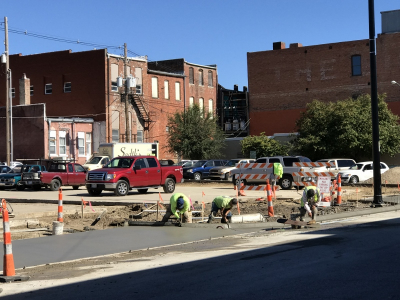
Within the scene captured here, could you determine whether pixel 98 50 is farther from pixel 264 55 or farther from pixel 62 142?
pixel 264 55

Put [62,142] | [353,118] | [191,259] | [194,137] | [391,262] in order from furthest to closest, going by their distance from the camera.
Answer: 1. [194,137]
2. [62,142]
3. [353,118]
4. [191,259]
5. [391,262]

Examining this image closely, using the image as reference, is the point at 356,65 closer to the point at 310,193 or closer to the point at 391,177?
the point at 391,177

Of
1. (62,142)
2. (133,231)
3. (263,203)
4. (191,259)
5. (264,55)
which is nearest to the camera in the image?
(191,259)

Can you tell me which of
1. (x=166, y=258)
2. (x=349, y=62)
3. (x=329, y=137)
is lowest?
(x=166, y=258)

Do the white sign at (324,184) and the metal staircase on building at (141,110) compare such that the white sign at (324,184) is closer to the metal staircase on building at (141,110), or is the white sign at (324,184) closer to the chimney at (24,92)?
the chimney at (24,92)

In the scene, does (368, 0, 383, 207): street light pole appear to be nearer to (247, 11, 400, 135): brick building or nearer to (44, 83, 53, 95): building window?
(247, 11, 400, 135): brick building

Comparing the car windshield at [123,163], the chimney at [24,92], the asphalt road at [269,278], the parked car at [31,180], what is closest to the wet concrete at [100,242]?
the asphalt road at [269,278]

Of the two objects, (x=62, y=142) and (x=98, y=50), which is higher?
(x=98, y=50)

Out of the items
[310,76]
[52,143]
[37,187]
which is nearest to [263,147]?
[310,76]

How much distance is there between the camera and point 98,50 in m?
59.5

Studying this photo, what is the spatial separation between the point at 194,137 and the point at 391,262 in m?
52.6

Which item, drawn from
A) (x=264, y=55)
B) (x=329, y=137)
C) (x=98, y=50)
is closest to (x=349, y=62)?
(x=264, y=55)

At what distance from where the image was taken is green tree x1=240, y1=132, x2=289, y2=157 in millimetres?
57500

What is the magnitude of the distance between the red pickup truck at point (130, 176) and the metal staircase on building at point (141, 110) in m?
31.1
